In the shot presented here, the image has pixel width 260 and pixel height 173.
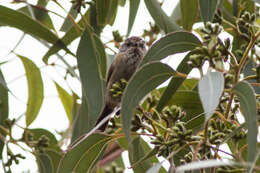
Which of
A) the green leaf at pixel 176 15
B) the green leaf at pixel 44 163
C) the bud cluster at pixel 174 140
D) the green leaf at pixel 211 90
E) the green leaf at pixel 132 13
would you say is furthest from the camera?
the green leaf at pixel 176 15

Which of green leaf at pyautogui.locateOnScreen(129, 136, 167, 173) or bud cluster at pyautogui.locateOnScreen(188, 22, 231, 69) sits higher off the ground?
bud cluster at pyautogui.locateOnScreen(188, 22, 231, 69)

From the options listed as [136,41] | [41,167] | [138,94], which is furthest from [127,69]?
[138,94]

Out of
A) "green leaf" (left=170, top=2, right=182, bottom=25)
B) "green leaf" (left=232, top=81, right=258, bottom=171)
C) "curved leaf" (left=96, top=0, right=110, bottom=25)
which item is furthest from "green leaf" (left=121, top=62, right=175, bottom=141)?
"green leaf" (left=170, top=2, right=182, bottom=25)

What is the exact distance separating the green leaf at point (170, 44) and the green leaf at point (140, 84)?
12 cm

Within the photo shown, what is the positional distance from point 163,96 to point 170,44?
28cm

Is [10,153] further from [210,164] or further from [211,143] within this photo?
[210,164]

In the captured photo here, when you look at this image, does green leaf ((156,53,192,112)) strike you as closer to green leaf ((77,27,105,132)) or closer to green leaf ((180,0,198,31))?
green leaf ((77,27,105,132))

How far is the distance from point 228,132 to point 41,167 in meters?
1.19

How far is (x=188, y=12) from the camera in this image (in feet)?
9.56

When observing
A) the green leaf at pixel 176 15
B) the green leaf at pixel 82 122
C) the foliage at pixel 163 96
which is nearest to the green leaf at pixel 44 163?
the foliage at pixel 163 96

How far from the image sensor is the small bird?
12.9 feet

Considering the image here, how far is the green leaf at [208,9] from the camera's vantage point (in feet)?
8.10

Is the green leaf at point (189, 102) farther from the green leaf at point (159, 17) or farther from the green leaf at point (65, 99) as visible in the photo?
the green leaf at point (65, 99)

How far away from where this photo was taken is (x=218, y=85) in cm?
201
